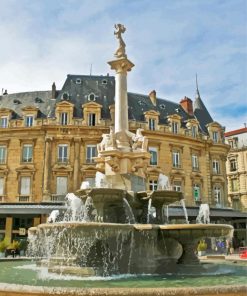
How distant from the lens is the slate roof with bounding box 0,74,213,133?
36150 mm

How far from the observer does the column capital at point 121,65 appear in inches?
586

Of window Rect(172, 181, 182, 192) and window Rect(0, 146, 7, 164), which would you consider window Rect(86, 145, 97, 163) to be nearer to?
window Rect(0, 146, 7, 164)

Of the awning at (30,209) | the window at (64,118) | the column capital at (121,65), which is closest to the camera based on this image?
the column capital at (121,65)

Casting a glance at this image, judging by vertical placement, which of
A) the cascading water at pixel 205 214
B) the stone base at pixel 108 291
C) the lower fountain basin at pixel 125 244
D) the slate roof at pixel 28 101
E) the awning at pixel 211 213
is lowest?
the stone base at pixel 108 291

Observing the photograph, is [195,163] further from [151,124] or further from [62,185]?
[62,185]

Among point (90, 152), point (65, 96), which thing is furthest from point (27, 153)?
point (65, 96)

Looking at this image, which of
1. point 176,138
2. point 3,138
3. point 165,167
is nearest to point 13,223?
point 3,138

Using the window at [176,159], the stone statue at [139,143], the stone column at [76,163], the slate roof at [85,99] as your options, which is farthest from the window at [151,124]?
the stone statue at [139,143]

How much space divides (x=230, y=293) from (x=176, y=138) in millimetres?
30145

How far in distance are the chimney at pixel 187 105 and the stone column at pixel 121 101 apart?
27.3 metres

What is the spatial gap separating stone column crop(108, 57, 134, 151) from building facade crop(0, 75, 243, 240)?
1704 cm

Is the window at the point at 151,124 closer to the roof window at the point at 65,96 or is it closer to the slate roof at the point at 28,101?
the roof window at the point at 65,96

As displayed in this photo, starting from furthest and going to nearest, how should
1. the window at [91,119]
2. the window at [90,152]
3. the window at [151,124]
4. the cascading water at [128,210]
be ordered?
the window at [151,124] < the window at [91,119] < the window at [90,152] < the cascading water at [128,210]

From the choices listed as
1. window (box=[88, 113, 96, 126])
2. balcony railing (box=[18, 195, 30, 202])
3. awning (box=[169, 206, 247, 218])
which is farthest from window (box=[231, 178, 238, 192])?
balcony railing (box=[18, 195, 30, 202])
